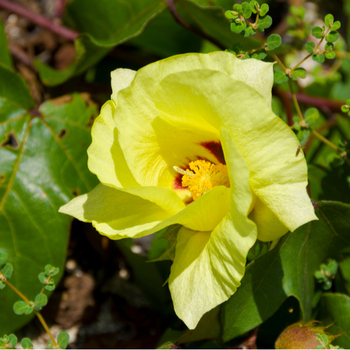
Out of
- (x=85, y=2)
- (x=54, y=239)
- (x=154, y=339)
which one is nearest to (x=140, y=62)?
(x=85, y=2)

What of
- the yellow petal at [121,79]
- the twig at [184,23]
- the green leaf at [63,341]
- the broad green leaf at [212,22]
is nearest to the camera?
the yellow petal at [121,79]

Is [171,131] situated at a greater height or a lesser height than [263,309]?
greater

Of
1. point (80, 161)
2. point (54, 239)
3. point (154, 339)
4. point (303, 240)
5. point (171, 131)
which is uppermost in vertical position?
point (171, 131)

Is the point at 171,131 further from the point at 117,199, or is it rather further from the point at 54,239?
the point at 54,239

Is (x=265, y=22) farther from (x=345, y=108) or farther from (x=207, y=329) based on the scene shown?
(x=207, y=329)

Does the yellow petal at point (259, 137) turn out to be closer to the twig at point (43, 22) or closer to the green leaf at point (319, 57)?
the green leaf at point (319, 57)

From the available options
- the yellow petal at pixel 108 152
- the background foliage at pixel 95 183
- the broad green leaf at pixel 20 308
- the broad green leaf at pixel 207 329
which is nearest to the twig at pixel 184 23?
the background foliage at pixel 95 183

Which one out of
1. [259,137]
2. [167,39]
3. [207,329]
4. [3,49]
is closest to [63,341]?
[207,329]
